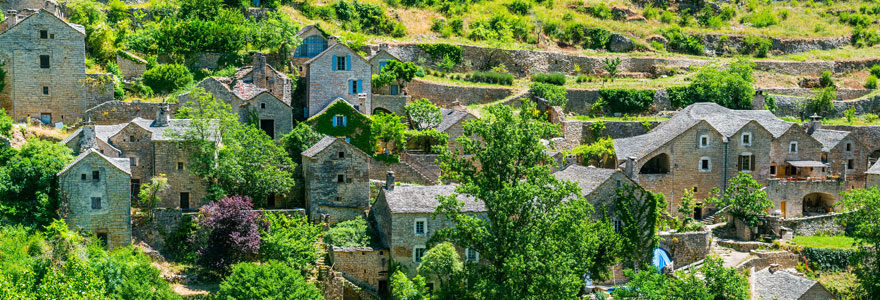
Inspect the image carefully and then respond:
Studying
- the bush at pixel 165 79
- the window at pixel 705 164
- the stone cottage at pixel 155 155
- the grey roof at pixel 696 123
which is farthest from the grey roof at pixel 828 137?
the bush at pixel 165 79

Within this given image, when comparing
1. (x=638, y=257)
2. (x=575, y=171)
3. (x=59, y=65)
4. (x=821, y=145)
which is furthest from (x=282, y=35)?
(x=821, y=145)

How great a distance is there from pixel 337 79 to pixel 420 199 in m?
14.6

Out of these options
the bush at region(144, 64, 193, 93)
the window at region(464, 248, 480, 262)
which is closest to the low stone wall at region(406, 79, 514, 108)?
the bush at region(144, 64, 193, 93)

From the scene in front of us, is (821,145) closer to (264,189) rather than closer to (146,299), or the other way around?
(264,189)

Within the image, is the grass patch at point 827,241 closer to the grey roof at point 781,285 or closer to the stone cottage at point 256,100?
the grey roof at point 781,285

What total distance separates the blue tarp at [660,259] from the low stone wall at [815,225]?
8.92 m

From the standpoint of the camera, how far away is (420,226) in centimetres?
5219

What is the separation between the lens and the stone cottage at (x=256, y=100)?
6053 centimetres

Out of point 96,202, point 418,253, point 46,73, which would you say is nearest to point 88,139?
point 96,202

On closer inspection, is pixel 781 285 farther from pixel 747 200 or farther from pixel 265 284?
pixel 265 284

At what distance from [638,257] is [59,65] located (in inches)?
1277

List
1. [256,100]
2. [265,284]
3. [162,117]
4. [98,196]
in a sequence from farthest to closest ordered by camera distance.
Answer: [256,100]
[162,117]
[98,196]
[265,284]

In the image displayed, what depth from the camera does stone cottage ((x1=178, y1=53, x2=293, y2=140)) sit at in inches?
2383

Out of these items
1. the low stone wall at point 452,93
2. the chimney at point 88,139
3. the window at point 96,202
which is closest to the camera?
the window at point 96,202
